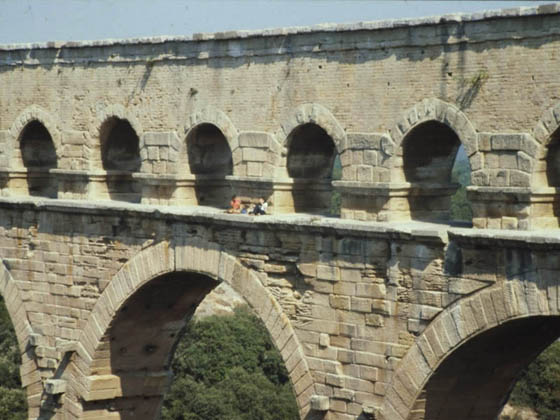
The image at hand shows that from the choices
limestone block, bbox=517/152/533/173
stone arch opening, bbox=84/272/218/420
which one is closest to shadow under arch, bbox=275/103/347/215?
stone arch opening, bbox=84/272/218/420

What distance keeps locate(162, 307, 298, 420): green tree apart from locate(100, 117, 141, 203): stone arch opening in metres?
12.0

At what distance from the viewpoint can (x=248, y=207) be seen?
1723cm

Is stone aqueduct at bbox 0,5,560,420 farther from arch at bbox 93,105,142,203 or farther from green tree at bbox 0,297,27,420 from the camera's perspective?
green tree at bbox 0,297,27,420

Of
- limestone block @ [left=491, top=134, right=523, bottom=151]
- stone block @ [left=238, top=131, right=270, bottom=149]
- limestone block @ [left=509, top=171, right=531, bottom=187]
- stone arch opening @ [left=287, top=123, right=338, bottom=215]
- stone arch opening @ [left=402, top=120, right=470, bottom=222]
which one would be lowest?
limestone block @ [left=509, top=171, right=531, bottom=187]

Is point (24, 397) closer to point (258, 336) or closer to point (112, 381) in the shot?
point (258, 336)

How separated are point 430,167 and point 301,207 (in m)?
2.12

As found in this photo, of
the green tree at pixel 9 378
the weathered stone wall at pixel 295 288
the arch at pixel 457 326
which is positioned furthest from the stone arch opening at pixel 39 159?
the green tree at pixel 9 378

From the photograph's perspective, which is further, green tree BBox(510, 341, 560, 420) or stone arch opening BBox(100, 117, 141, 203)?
green tree BBox(510, 341, 560, 420)

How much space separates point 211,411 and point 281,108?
15737 mm

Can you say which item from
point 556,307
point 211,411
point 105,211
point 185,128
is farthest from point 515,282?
point 211,411

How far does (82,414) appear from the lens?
19.5m

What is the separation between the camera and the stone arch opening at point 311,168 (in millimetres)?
16781

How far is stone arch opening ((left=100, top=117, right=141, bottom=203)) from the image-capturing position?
64.5 feet

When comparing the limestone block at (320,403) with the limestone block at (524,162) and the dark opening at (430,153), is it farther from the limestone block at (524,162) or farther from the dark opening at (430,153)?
the limestone block at (524,162)
